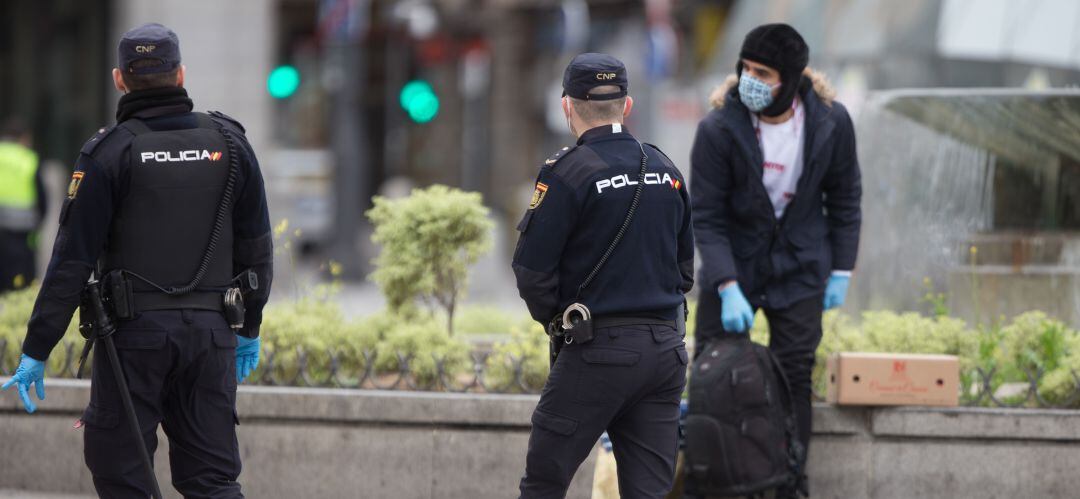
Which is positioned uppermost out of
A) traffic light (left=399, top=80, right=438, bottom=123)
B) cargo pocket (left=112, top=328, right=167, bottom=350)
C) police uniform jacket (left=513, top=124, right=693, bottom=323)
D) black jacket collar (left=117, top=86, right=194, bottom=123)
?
traffic light (left=399, top=80, right=438, bottom=123)

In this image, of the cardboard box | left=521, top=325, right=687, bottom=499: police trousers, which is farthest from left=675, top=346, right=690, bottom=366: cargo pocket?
the cardboard box

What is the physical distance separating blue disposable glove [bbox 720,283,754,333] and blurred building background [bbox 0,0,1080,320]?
2.07 m

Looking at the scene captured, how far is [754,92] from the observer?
20.4ft

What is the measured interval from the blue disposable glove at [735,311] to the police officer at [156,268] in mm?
1971

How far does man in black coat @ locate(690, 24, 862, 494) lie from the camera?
6328 millimetres

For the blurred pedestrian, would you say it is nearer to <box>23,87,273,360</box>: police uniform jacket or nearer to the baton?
<box>23,87,273,360</box>: police uniform jacket

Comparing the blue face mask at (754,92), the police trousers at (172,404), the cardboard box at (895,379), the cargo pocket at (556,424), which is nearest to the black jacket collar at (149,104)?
the police trousers at (172,404)

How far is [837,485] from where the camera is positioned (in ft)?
22.2

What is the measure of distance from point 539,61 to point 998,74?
24222 mm

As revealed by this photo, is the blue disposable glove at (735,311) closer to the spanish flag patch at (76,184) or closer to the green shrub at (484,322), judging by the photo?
the spanish flag patch at (76,184)

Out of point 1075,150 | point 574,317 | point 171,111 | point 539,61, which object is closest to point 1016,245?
point 1075,150

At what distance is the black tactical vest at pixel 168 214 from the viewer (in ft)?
16.6

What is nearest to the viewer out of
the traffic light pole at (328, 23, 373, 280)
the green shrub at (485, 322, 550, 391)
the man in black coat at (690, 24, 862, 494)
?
the man in black coat at (690, 24, 862, 494)

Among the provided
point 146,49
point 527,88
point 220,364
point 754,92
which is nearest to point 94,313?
point 220,364
